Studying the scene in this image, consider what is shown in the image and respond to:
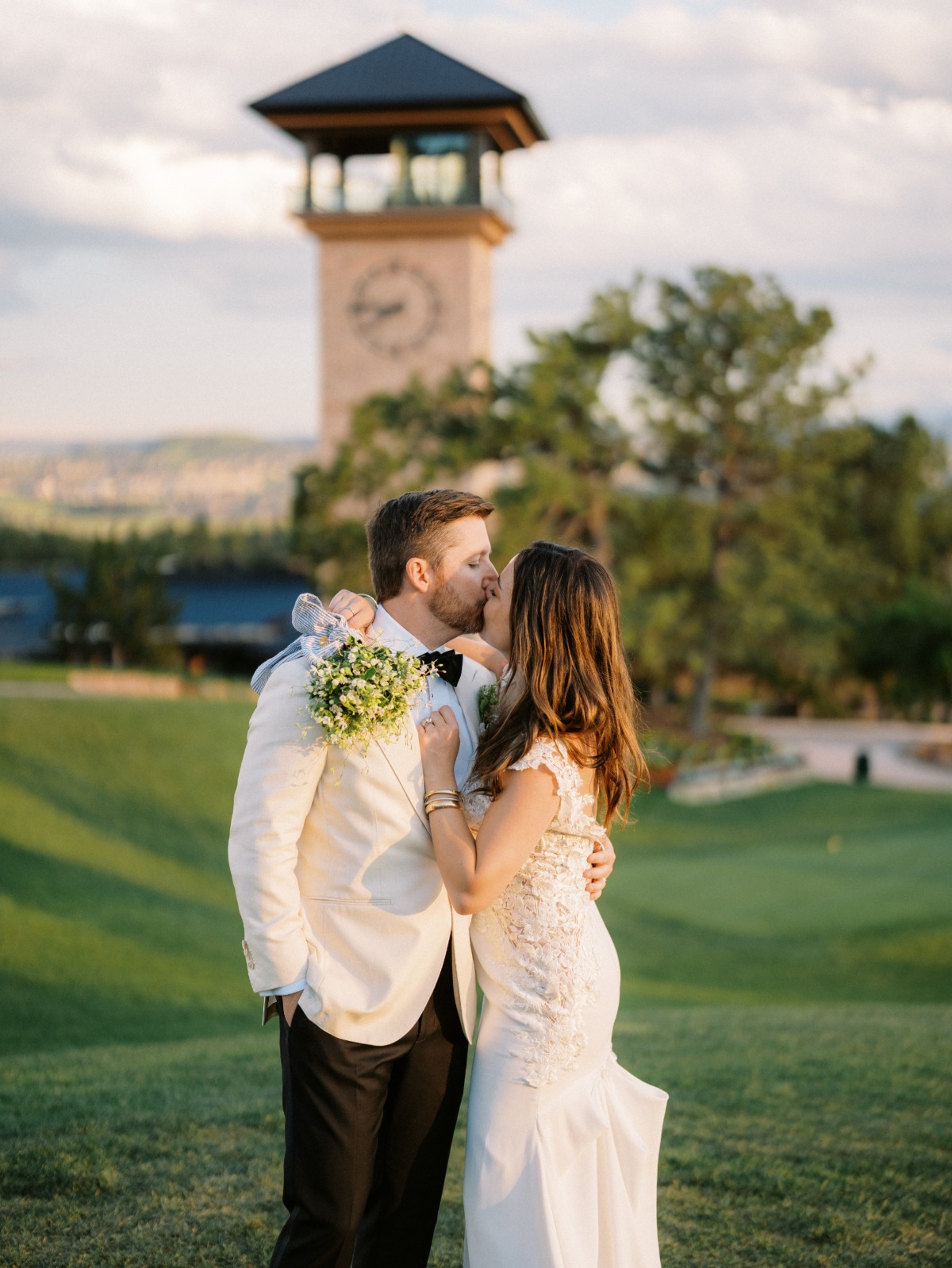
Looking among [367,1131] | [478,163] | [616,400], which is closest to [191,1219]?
[367,1131]

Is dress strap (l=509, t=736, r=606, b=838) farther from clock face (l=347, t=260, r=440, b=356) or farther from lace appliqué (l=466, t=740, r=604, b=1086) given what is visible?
clock face (l=347, t=260, r=440, b=356)

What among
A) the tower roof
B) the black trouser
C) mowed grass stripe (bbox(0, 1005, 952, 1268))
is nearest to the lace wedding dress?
the black trouser

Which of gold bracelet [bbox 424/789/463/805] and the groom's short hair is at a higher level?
the groom's short hair

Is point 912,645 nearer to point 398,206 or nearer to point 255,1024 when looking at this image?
point 398,206

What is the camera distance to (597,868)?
3.47 m

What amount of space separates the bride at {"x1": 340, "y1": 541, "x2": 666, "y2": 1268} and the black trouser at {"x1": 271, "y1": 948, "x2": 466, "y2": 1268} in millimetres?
107

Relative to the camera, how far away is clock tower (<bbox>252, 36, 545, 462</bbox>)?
28.8 meters

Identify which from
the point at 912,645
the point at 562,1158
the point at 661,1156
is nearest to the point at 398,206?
the point at 912,645

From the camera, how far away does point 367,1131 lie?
3.21 m

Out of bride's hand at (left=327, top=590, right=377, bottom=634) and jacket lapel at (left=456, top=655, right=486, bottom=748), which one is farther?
jacket lapel at (left=456, top=655, right=486, bottom=748)

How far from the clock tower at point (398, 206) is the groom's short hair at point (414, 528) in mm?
26922

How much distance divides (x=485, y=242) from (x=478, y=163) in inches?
74.5

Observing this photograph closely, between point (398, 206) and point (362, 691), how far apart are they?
28.4m

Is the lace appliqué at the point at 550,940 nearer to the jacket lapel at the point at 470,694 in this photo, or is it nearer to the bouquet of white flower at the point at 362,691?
the jacket lapel at the point at 470,694
